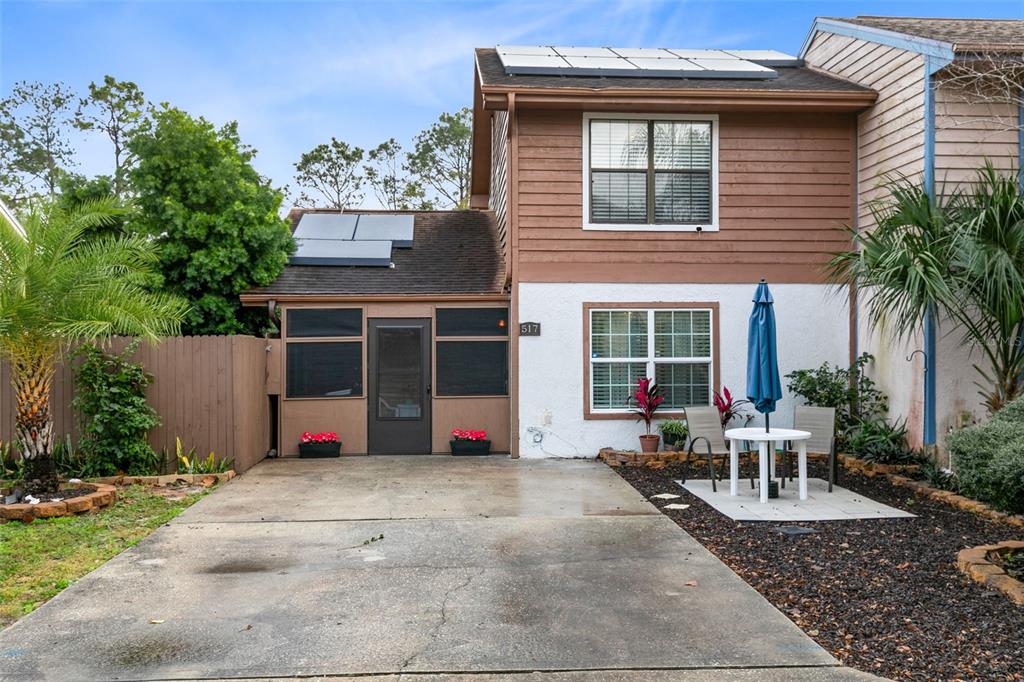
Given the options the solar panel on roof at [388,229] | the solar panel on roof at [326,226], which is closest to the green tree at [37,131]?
the solar panel on roof at [326,226]

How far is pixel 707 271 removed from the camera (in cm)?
1097

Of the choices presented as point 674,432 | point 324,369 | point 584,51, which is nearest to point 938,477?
point 674,432

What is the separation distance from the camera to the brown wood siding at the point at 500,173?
1167 centimetres

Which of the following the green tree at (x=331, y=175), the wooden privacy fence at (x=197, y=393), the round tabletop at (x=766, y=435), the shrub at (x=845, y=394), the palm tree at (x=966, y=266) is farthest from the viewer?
the green tree at (x=331, y=175)

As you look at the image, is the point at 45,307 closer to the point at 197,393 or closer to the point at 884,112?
the point at 197,393

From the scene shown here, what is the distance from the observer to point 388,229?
44.7 ft

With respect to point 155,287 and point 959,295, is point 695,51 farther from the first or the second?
point 155,287

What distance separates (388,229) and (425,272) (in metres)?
1.80

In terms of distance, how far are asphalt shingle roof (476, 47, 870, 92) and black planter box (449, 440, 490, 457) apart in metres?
4.85

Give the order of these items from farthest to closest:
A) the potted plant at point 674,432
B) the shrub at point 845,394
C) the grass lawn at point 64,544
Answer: the potted plant at point 674,432
the shrub at point 845,394
the grass lawn at point 64,544

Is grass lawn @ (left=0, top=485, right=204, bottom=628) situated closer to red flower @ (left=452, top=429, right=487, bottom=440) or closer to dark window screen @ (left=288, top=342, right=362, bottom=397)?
dark window screen @ (left=288, top=342, right=362, bottom=397)

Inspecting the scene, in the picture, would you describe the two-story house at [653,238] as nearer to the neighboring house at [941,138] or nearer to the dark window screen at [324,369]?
the dark window screen at [324,369]

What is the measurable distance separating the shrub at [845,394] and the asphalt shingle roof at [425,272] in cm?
442

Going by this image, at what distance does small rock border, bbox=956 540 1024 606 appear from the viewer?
4.76m
